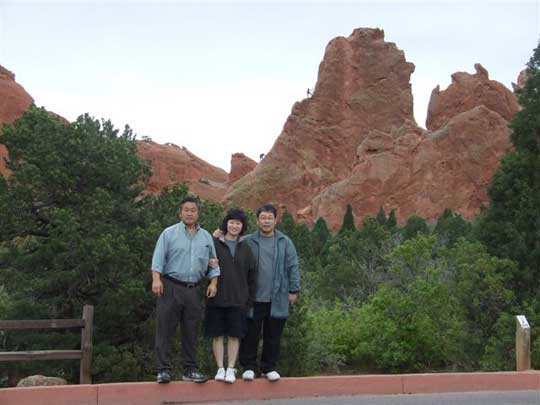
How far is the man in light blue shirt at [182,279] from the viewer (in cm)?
781

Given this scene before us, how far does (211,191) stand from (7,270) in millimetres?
97827

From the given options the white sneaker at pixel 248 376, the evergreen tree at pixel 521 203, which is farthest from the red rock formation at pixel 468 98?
the white sneaker at pixel 248 376

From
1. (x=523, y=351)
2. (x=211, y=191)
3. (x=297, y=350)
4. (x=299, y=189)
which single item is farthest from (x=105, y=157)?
(x=211, y=191)

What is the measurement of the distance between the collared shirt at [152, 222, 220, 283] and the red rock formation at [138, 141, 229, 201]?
9806 cm

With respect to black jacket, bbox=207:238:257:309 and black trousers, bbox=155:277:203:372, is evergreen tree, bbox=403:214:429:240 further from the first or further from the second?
black trousers, bbox=155:277:203:372

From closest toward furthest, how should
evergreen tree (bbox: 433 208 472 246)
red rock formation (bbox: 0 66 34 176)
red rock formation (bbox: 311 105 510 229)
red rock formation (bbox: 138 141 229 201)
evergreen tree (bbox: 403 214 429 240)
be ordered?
Result: 1. evergreen tree (bbox: 433 208 472 246)
2. evergreen tree (bbox: 403 214 429 240)
3. red rock formation (bbox: 311 105 510 229)
4. red rock formation (bbox: 0 66 34 176)
5. red rock formation (bbox: 138 141 229 201)

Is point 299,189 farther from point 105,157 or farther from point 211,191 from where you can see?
point 105,157

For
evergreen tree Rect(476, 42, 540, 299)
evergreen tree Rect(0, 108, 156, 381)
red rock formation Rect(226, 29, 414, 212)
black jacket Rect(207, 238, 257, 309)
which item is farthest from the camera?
red rock formation Rect(226, 29, 414, 212)

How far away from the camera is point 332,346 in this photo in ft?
58.2

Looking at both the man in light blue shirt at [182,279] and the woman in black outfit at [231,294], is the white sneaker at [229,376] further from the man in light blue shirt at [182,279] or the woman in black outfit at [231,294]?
the man in light blue shirt at [182,279]

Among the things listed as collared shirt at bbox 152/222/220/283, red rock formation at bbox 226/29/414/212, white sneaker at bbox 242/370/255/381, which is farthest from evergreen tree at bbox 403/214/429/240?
red rock formation at bbox 226/29/414/212

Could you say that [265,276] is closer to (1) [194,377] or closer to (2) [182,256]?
(2) [182,256]

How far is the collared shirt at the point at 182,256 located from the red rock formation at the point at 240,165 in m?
104

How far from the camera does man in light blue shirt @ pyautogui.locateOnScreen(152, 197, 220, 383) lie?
781cm
